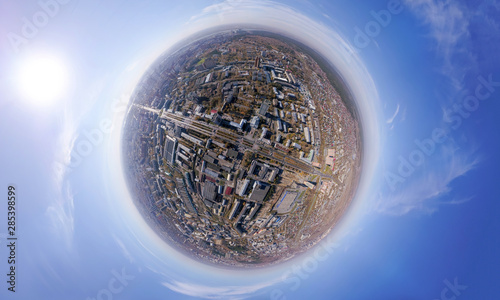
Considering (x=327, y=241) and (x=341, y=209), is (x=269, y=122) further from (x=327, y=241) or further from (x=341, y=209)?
(x=327, y=241)

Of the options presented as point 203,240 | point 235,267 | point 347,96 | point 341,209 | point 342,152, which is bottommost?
point 235,267

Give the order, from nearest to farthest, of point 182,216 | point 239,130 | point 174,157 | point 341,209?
point 239,130, point 174,157, point 182,216, point 341,209

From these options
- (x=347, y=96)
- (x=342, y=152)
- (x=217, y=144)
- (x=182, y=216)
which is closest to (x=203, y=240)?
(x=182, y=216)

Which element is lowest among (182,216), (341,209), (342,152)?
(182,216)

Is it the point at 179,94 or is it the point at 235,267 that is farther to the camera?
the point at 235,267

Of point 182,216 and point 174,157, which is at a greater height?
point 174,157

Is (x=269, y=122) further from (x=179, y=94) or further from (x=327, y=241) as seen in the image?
(x=327, y=241)

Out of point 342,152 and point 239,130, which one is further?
point 342,152

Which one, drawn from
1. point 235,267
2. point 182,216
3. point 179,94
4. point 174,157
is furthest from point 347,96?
point 235,267

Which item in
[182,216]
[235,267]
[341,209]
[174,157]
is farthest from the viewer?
[235,267]
